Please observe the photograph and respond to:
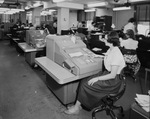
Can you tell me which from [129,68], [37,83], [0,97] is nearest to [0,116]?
[0,97]

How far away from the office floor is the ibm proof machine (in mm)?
281

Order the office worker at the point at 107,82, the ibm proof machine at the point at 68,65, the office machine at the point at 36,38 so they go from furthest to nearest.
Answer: the office machine at the point at 36,38 < the ibm proof machine at the point at 68,65 < the office worker at the point at 107,82

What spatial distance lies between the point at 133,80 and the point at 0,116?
3.27 meters

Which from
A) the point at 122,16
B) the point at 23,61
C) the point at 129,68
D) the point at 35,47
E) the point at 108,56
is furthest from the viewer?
the point at 122,16

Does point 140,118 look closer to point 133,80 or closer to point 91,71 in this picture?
point 91,71

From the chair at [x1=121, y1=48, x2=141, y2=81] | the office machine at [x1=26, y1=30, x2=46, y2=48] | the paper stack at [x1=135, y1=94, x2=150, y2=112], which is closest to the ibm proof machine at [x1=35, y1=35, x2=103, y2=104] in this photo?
the paper stack at [x1=135, y1=94, x2=150, y2=112]

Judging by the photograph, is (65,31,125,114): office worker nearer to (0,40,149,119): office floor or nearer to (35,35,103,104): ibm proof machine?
(35,35,103,104): ibm proof machine

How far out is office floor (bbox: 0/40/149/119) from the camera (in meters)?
2.48

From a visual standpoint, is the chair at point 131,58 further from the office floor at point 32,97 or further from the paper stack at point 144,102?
the paper stack at point 144,102

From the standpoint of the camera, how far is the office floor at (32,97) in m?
2.48

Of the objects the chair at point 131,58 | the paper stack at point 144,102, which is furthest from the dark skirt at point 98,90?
the chair at point 131,58

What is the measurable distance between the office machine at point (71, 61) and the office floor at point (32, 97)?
276mm

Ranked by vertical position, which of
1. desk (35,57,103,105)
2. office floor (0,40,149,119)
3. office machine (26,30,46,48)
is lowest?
office floor (0,40,149,119)

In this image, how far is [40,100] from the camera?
2967 millimetres
